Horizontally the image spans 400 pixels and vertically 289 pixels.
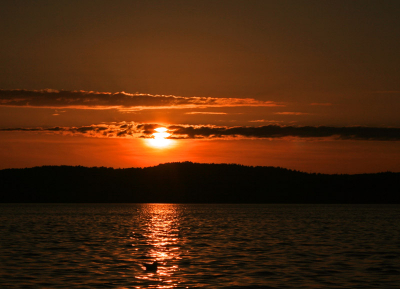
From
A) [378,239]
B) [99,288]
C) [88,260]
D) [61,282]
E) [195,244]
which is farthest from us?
[378,239]

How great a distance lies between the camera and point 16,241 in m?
58.3

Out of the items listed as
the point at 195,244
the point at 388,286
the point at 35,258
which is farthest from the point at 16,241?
the point at 388,286

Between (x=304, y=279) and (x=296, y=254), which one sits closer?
(x=304, y=279)

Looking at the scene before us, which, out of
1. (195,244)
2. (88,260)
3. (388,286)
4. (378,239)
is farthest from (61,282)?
(378,239)

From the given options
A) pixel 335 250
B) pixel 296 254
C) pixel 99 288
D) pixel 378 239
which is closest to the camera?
pixel 99 288

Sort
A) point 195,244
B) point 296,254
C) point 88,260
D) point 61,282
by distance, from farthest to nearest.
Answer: point 195,244, point 296,254, point 88,260, point 61,282

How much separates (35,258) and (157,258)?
33.7 ft

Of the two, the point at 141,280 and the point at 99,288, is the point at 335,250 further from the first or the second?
the point at 99,288

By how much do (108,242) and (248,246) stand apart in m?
15.7

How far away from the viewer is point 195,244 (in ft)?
184

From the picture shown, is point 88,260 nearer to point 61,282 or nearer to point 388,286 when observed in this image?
point 61,282

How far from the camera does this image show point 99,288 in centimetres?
3067

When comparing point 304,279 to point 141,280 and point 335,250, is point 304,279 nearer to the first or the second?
point 141,280

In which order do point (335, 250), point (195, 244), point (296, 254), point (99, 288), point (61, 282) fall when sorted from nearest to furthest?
point (99, 288), point (61, 282), point (296, 254), point (335, 250), point (195, 244)
